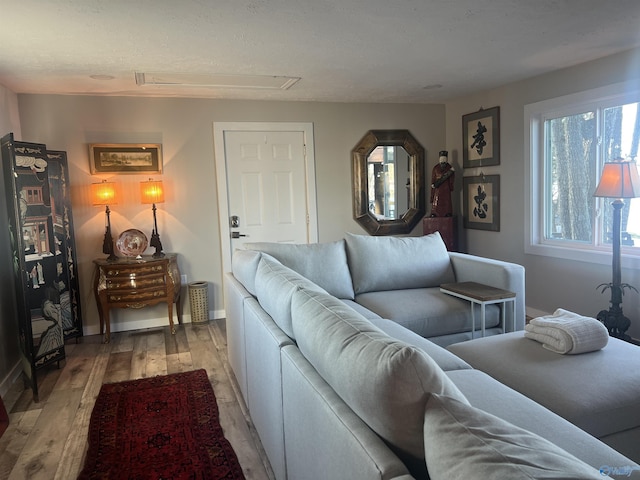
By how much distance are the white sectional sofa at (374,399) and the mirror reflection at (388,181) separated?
2427 millimetres

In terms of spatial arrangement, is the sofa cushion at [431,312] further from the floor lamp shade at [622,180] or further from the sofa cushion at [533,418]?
the floor lamp shade at [622,180]

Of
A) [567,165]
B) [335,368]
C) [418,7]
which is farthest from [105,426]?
[567,165]

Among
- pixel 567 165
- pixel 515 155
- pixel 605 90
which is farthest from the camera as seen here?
pixel 515 155

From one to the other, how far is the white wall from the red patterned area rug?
3.14 meters

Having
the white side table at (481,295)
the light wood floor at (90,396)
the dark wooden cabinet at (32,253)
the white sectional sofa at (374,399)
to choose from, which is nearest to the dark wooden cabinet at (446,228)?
the white side table at (481,295)

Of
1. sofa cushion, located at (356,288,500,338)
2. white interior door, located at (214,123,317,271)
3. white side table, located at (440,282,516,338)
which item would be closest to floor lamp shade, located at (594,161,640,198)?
white side table, located at (440,282,516,338)

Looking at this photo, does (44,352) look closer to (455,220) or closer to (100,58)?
(100,58)

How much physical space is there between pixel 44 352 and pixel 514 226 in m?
4.22

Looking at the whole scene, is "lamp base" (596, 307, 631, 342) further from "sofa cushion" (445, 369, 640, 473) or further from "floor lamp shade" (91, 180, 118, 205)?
"floor lamp shade" (91, 180, 118, 205)

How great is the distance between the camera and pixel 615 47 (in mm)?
3479

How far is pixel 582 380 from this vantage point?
196 cm

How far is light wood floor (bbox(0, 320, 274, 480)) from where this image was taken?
2.32 meters

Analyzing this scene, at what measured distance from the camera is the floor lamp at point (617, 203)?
11.0ft

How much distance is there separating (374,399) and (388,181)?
454cm
